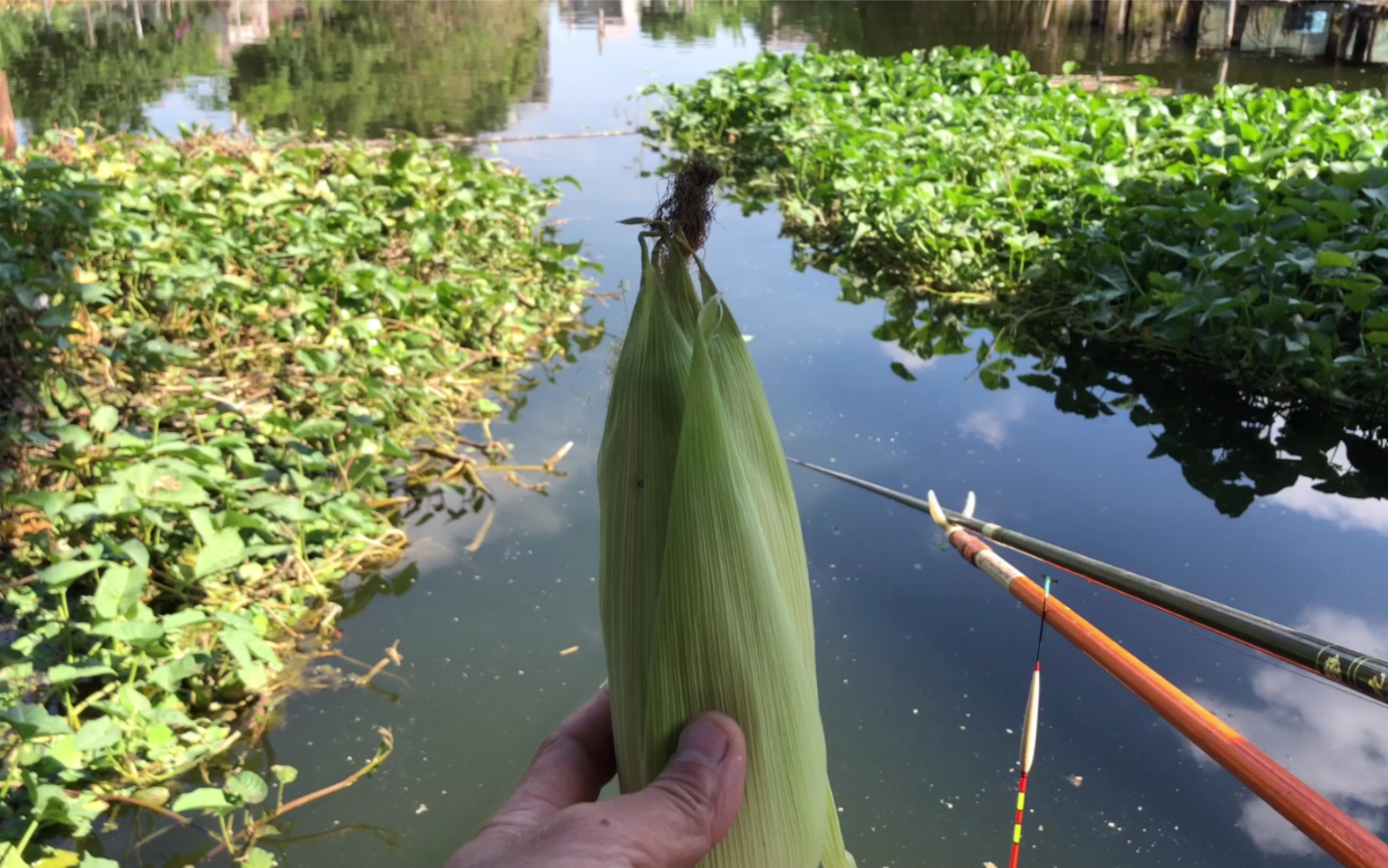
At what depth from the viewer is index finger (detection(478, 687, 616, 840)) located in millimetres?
711

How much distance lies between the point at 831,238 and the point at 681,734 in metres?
4.03

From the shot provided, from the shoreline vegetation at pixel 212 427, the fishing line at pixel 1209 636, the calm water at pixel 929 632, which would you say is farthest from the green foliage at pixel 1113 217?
the shoreline vegetation at pixel 212 427

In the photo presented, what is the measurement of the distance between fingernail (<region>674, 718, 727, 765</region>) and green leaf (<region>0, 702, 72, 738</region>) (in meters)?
1.18

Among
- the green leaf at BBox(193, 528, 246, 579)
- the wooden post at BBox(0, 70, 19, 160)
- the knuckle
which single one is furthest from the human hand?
the wooden post at BBox(0, 70, 19, 160)

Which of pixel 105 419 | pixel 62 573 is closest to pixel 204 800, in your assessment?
pixel 62 573

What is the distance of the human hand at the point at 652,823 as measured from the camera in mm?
583

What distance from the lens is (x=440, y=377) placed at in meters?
2.92

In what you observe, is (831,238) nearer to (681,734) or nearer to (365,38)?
(681,734)

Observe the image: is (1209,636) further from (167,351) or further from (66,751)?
(167,351)

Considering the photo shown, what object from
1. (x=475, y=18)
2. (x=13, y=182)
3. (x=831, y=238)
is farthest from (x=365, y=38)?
(x=13, y=182)

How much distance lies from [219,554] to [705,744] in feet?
4.66

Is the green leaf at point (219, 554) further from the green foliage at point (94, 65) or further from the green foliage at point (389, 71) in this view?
the green foliage at point (94, 65)

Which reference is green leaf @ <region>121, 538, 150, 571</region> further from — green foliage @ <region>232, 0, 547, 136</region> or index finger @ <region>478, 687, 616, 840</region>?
green foliage @ <region>232, 0, 547, 136</region>

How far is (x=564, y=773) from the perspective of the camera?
30.3 inches
